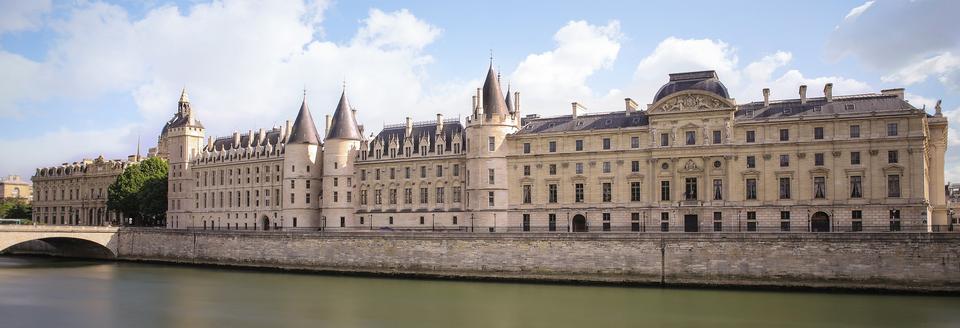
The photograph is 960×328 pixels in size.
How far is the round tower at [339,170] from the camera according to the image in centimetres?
6688

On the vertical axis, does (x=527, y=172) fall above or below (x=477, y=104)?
below

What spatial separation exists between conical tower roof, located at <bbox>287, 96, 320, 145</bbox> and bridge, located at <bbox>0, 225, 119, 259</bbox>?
16.1 m

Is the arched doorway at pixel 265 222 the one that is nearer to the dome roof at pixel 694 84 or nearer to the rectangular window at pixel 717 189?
the dome roof at pixel 694 84

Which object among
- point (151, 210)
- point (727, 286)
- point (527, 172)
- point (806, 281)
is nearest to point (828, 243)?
point (806, 281)

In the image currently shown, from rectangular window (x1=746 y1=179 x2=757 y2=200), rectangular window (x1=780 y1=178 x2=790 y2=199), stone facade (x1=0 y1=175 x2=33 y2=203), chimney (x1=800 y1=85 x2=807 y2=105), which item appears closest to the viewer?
rectangular window (x1=780 y1=178 x2=790 y2=199)

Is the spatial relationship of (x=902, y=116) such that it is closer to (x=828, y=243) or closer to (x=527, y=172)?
(x=828, y=243)

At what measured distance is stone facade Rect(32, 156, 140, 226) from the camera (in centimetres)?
9662

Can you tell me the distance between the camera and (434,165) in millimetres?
64000

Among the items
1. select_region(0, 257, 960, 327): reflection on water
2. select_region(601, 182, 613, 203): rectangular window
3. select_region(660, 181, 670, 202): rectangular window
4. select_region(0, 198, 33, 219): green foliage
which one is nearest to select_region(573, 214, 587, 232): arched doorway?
select_region(601, 182, 613, 203): rectangular window

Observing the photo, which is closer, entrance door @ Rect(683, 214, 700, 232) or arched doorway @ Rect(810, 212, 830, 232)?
arched doorway @ Rect(810, 212, 830, 232)

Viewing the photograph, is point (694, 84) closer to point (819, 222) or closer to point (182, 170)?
point (819, 222)

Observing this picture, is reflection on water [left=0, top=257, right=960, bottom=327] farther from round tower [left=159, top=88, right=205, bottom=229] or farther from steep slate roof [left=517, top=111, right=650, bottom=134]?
round tower [left=159, top=88, right=205, bottom=229]

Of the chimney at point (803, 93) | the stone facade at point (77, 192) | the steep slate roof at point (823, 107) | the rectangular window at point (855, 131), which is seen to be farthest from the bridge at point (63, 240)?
the rectangular window at point (855, 131)

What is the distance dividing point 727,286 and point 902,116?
16.2 m
